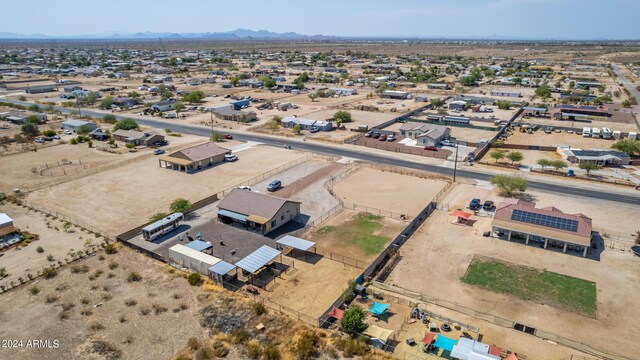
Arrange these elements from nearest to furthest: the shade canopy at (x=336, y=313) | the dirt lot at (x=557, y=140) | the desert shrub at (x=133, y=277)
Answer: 1. the shade canopy at (x=336, y=313)
2. the desert shrub at (x=133, y=277)
3. the dirt lot at (x=557, y=140)

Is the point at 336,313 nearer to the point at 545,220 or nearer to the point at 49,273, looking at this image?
the point at 545,220

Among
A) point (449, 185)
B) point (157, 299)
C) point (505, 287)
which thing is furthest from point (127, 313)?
point (449, 185)

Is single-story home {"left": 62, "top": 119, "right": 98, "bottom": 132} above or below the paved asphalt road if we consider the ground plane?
above

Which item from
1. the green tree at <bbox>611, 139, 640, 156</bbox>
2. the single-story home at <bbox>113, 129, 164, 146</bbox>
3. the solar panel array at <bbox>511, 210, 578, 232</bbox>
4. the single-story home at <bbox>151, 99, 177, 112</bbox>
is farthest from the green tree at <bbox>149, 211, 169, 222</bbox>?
the green tree at <bbox>611, 139, 640, 156</bbox>

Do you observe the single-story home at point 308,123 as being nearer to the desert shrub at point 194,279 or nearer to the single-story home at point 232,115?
the single-story home at point 232,115

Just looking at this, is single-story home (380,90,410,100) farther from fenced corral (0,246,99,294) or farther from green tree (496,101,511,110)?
fenced corral (0,246,99,294)

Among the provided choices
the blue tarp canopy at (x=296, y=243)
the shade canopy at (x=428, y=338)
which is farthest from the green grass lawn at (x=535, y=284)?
the blue tarp canopy at (x=296, y=243)

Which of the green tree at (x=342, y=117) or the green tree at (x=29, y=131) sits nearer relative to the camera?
the green tree at (x=29, y=131)
